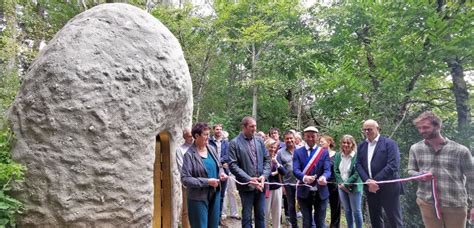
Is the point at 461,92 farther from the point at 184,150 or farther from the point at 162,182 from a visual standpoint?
the point at 162,182

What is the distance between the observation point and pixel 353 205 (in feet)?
17.9

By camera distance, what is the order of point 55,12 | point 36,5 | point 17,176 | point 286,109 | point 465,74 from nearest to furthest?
point 17,176, point 465,74, point 55,12, point 36,5, point 286,109

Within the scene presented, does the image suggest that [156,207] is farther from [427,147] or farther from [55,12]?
[55,12]

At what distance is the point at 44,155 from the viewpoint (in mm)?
3709

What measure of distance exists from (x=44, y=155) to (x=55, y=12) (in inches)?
525

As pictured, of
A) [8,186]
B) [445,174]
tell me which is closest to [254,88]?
[445,174]

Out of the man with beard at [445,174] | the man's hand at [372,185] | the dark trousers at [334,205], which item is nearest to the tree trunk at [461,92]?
the man with beard at [445,174]

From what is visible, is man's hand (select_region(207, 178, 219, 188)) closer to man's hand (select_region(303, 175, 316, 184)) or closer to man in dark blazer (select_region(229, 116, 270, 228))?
man in dark blazer (select_region(229, 116, 270, 228))

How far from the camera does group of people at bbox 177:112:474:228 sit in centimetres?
400

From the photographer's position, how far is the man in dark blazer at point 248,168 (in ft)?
15.9

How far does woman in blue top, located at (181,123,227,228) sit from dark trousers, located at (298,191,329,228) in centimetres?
164

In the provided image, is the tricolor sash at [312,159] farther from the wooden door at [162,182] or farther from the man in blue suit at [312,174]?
the wooden door at [162,182]

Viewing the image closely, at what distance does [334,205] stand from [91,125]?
440 centimetres

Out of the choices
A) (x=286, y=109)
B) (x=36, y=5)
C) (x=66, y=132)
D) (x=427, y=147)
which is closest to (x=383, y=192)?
(x=427, y=147)
